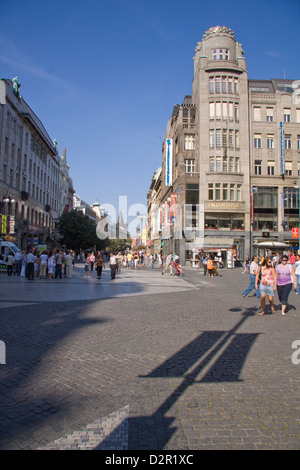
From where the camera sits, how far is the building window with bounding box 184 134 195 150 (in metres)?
47.8

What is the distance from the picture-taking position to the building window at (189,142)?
1882 inches

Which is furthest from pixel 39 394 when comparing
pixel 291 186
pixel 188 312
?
pixel 291 186

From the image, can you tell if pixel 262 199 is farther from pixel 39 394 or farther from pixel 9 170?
pixel 39 394

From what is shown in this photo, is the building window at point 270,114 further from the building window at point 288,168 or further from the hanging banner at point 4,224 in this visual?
the hanging banner at point 4,224

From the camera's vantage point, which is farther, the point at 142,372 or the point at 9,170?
the point at 9,170

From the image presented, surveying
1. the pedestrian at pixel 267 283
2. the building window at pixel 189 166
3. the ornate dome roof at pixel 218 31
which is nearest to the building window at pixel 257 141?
the building window at pixel 189 166

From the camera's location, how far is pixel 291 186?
46.1 metres

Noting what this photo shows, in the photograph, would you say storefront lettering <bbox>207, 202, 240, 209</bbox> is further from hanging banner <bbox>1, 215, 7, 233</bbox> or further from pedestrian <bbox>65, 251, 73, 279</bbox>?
pedestrian <bbox>65, 251, 73, 279</bbox>

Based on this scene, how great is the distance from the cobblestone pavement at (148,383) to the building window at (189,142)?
41161mm

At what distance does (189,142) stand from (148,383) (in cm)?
4616

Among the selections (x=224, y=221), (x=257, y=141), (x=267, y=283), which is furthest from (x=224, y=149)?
(x=267, y=283)

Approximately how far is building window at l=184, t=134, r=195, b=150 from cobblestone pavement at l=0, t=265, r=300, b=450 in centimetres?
4116
